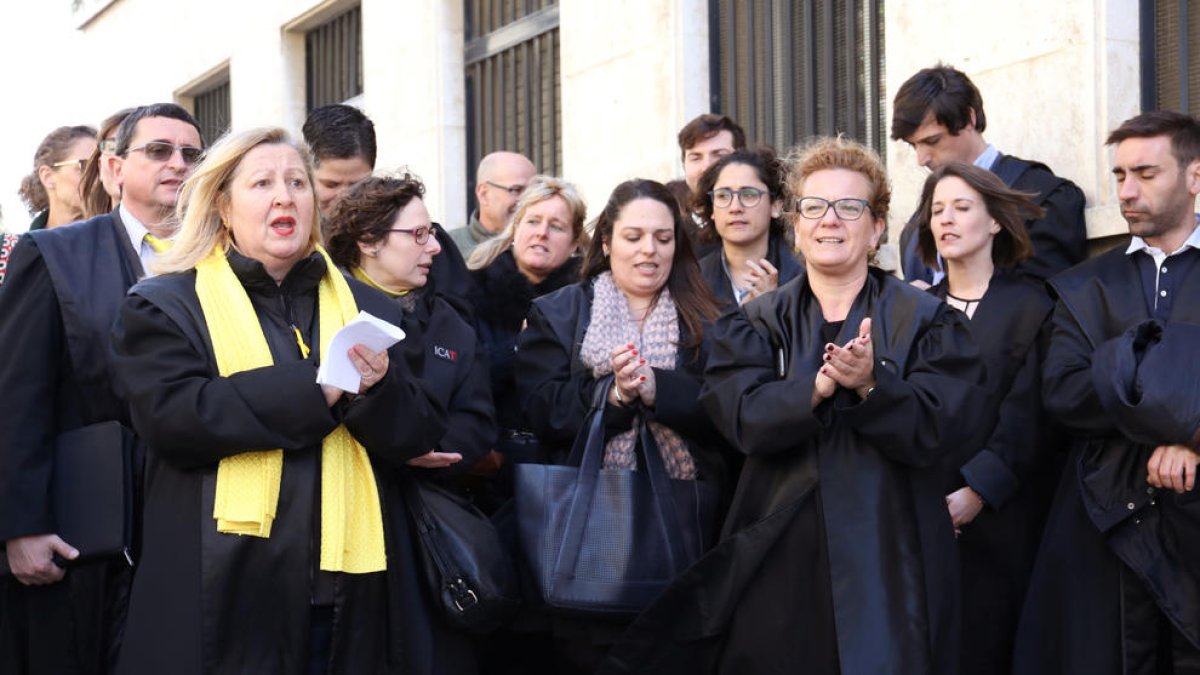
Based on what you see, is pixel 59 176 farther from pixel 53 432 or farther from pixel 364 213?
pixel 53 432

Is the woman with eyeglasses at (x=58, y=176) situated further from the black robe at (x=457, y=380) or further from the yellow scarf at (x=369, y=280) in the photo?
the black robe at (x=457, y=380)

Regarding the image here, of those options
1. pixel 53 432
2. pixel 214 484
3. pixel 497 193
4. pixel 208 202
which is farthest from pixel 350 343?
pixel 497 193

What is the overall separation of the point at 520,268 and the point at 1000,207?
1.91 metres

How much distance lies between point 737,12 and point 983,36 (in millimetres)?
2377

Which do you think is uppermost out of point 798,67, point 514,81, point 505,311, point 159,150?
point 514,81

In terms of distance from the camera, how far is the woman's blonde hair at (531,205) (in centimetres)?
653

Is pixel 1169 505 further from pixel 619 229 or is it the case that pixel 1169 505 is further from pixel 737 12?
pixel 737 12

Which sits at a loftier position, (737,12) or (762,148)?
(737,12)

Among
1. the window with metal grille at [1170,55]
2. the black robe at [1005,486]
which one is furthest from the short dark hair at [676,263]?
the window with metal grille at [1170,55]

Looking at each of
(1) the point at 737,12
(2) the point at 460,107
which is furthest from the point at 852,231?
(2) the point at 460,107

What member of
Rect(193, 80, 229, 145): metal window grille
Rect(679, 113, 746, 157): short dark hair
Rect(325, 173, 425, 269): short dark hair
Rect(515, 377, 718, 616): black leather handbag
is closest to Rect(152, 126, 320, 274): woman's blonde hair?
Rect(325, 173, 425, 269): short dark hair

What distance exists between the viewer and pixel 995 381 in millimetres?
5492

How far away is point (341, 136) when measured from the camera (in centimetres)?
646

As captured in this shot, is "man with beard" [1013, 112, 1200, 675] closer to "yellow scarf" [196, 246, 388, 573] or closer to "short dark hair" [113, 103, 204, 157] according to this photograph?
"yellow scarf" [196, 246, 388, 573]
